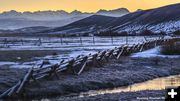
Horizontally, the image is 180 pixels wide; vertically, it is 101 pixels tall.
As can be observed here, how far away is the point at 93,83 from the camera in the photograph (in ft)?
68.4

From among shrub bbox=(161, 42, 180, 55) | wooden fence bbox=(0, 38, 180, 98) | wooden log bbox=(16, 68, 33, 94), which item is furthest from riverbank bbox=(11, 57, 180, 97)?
shrub bbox=(161, 42, 180, 55)

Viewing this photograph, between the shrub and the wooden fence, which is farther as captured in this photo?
the shrub

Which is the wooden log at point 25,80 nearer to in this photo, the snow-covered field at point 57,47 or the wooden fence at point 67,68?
the wooden fence at point 67,68

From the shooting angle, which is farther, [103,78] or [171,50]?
[171,50]

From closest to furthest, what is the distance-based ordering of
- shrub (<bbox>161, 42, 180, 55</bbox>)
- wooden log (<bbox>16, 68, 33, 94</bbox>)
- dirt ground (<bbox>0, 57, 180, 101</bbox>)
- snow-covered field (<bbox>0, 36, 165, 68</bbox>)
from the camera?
1. wooden log (<bbox>16, 68, 33, 94</bbox>)
2. dirt ground (<bbox>0, 57, 180, 101</bbox>)
3. snow-covered field (<bbox>0, 36, 165, 68</bbox>)
4. shrub (<bbox>161, 42, 180, 55</bbox>)

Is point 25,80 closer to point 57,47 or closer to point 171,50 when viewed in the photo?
point 171,50

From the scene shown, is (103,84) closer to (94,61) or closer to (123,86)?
(123,86)

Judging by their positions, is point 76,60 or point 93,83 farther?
point 76,60

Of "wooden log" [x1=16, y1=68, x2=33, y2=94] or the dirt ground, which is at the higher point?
"wooden log" [x1=16, y1=68, x2=33, y2=94]

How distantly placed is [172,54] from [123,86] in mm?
19430

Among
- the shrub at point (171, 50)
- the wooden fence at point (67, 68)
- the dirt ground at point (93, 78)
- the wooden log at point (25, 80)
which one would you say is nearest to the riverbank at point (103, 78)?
the dirt ground at point (93, 78)

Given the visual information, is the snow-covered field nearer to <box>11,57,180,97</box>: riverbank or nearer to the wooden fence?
the wooden fence

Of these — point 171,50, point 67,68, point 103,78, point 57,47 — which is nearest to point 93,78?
point 103,78

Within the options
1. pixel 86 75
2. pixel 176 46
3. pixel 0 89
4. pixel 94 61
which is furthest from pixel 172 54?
pixel 0 89
